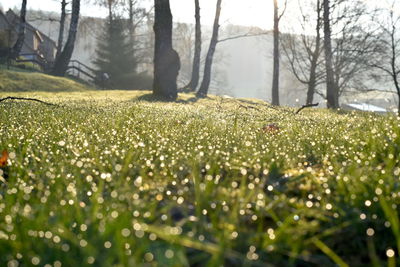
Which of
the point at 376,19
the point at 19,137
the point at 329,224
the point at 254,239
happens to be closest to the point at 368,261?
the point at 329,224

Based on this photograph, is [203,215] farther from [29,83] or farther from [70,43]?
[70,43]

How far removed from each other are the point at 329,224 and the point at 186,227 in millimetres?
564

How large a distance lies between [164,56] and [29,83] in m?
A: 7.26

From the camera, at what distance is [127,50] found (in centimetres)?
3488

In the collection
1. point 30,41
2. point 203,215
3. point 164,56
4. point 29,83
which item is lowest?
point 203,215

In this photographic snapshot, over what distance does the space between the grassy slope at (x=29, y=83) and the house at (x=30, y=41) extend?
12.9m

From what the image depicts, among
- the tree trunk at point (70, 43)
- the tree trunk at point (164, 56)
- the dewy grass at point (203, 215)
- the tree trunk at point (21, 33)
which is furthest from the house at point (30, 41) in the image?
the dewy grass at point (203, 215)

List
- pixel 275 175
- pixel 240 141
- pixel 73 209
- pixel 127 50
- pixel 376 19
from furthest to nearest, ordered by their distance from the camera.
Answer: pixel 127 50 < pixel 376 19 < pixel 240 141 < pixel 275 175 < pixel 73 209

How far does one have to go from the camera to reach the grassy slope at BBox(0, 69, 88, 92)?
57.2 ft

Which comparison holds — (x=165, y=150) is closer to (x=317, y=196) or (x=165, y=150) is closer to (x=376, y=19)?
(x=317, y=196)

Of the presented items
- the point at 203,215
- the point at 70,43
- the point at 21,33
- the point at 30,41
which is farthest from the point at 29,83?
the point at 30,41

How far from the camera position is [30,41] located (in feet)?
178

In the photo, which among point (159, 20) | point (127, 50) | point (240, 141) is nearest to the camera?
point (240, 141)

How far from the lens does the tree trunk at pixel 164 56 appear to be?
15696 millimetres
